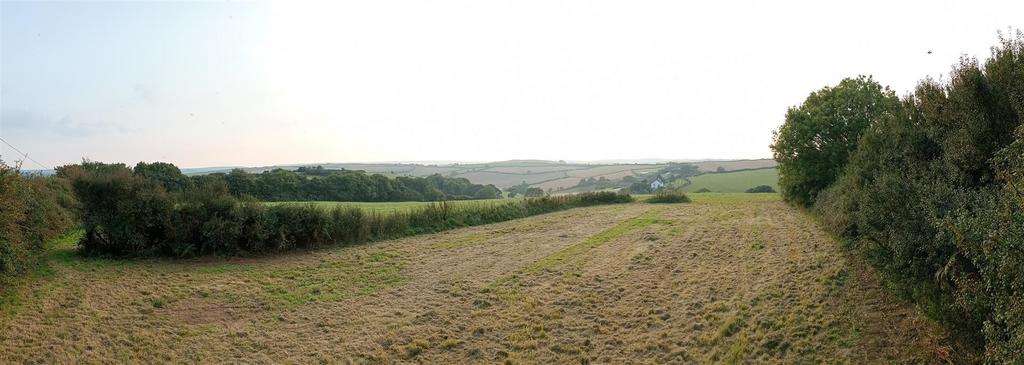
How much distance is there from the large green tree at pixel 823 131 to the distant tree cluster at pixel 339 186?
1253 inches

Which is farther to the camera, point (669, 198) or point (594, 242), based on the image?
point (669, 198)

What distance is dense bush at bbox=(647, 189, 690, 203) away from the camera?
136 ft

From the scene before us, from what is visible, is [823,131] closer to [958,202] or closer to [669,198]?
[669,198]

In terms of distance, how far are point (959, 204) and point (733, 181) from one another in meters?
53.5

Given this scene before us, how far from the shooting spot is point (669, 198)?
41750 millimetres

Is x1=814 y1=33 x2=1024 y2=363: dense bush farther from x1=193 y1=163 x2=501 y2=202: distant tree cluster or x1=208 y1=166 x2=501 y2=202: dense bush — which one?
x1=193 y1=163 x2=501 y2=202: distant tree cluster

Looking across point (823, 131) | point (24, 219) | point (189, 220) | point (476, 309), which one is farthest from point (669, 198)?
point (24, 219)

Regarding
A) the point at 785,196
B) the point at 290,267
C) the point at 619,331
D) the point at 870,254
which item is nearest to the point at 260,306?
the point at 290,267

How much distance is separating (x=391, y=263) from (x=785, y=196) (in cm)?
3082

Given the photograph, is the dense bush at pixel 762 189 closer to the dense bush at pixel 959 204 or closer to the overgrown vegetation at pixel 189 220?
the dense bush at pixel 959 204

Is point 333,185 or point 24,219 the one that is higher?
point 24,219

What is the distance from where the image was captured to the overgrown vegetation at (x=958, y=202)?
16.6 ft

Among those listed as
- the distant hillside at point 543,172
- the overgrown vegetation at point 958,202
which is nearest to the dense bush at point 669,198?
the distant hillside at point 543,172

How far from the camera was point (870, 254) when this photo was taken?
9.60 meters
